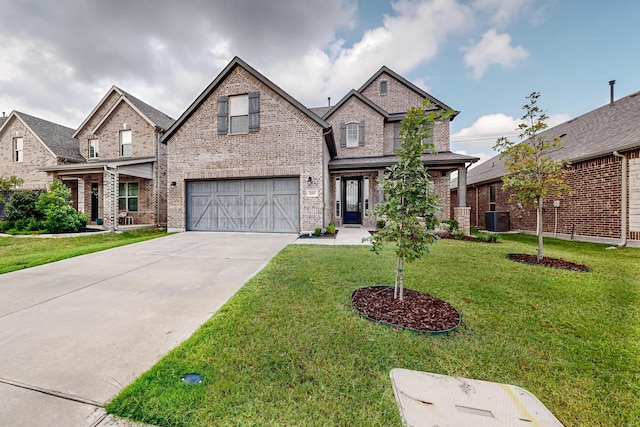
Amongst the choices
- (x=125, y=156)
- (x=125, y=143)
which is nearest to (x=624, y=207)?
(x=125, y=156)

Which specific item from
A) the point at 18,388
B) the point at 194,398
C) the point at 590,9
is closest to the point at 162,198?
the point at 18,388

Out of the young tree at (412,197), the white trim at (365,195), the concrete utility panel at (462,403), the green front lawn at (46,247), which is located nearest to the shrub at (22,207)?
the green front lawn at (46,247)

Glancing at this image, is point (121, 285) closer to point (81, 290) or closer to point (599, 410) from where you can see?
point (81, 290)

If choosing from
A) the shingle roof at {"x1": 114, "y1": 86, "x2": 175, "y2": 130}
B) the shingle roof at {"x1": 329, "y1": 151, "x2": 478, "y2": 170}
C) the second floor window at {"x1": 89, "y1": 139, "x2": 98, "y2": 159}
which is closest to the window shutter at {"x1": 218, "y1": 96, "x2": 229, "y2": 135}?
the shingle roof at {"x1": 329, "y1": 151, "x2": 478, "y2": 170}

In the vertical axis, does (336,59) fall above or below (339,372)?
above

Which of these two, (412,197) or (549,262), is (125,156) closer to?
(412,197)

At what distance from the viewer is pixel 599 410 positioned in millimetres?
1670

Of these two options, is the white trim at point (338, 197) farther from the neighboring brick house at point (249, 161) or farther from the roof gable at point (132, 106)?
the roof gable at point (132, 106)

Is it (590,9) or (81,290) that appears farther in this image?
(590,9)

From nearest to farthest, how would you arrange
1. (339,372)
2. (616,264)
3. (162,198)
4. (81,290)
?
1. (339,372)
2. (81,290)
3. (616,264)
4. (162,198)

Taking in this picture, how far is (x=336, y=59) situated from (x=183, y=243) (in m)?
12.8

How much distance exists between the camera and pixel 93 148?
1501cm

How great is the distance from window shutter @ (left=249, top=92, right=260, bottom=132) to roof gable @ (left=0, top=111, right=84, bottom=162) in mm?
13276

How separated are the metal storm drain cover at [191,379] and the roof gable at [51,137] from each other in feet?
64.6
